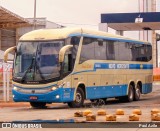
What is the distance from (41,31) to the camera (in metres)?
21.6

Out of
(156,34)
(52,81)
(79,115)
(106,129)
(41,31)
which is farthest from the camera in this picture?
(156,34)

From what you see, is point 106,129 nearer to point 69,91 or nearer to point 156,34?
point 69,91

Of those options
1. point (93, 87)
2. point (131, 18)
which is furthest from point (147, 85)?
point (131, 18)

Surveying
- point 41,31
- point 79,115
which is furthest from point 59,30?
point 79,115

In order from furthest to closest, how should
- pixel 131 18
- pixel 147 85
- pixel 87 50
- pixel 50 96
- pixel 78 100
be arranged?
pixel 131 18
pixel 147 85
pixel 87 50
pixel 78 100
pixel 50 96

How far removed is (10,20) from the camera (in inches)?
3007

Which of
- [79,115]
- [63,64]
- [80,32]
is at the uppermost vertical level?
[80,32]

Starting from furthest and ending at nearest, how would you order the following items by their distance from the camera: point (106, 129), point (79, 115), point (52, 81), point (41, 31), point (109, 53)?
point (109, 53) < point (41, 31) < point (52, 81) < point (79, 115) < point (106, 129)

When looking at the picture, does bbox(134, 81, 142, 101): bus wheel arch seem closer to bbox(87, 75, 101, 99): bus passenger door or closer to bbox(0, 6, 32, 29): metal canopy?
bbox(87, 75, 101, 99): bus passenger door

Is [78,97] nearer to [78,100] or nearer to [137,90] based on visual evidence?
[78,100]

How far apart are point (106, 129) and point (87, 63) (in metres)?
9.59

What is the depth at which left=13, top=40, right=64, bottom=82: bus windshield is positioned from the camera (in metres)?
20.3

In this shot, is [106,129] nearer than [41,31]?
Yes

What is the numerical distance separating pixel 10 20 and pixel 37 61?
187ft
